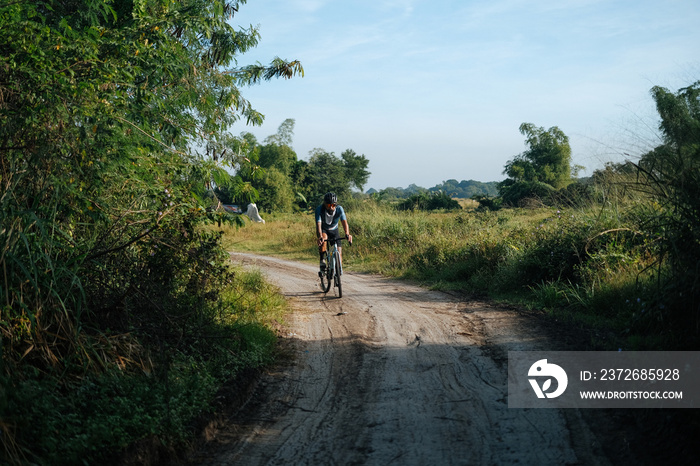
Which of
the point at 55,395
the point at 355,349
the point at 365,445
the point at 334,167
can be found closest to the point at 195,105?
the point at 355,349

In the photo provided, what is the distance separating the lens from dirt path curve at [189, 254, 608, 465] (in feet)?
13.9

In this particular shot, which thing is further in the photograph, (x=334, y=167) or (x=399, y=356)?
(x=334, y=167)

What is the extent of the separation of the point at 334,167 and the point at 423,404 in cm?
5444

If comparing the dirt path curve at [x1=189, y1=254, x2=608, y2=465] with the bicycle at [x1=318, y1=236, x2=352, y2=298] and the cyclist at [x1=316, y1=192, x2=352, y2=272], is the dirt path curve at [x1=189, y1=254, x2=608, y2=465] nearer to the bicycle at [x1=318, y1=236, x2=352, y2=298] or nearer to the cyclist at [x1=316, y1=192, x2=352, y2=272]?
the bicycle at [x1=318, y1=236, x2=352, y2=298]

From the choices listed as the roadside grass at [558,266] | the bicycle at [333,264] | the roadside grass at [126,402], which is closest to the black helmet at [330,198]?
the bicycle at [333,264]

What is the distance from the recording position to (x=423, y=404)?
522 cm

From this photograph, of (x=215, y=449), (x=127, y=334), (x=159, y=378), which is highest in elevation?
(x=127, y=334)

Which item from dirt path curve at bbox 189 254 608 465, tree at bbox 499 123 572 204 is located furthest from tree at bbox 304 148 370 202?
dirt path curve at bbox 189 254 608 465

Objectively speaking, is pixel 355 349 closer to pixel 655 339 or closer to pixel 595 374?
pixel 595 374

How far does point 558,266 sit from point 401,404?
6.07 metres

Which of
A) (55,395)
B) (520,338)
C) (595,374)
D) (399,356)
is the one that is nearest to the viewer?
(55,395)

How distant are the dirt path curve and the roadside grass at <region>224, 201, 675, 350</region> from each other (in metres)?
0.99

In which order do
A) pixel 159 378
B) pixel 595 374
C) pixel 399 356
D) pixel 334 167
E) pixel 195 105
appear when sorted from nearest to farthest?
1. pixel 159 378
2. pixel 595 374
3. pixel 399 356
4. pixel 195 105
5. pixel 334 167

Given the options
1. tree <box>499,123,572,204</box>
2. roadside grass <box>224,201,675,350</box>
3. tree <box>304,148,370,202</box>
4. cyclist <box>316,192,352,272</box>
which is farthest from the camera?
tree <box>304,148,370,202</box>
